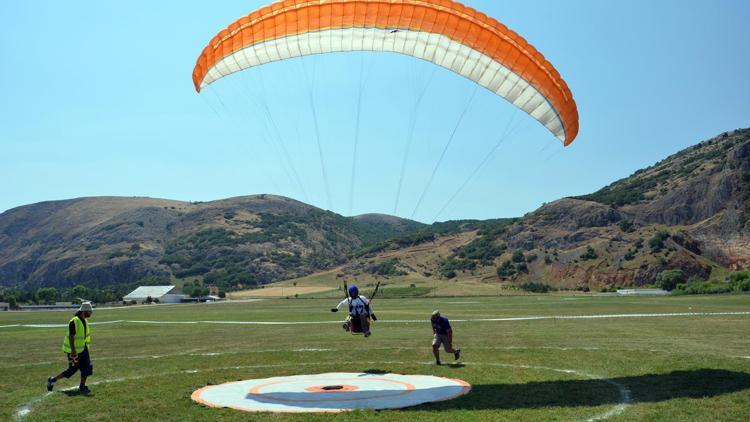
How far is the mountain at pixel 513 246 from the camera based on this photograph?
323 ft

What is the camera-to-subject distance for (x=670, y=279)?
83.8 metres

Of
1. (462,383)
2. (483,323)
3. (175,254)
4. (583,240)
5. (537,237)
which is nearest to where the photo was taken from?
(462,383)

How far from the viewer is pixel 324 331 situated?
3091cm

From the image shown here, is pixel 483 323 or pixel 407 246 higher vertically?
pixel 407 246

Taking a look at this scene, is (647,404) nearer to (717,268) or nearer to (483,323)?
(483,323)

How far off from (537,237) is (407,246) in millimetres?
34407

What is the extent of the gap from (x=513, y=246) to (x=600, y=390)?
11257 cm

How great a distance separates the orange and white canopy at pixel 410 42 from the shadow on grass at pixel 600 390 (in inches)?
311

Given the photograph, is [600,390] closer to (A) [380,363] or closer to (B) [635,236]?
(A) [380,363]

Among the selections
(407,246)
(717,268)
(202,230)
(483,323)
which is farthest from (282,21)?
(202,230)

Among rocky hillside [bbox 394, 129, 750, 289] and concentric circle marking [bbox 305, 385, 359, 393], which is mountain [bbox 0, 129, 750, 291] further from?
concentric circle marking [bbox 305, 385, 359, 393]

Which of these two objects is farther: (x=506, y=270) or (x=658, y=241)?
(x=506, y=270)

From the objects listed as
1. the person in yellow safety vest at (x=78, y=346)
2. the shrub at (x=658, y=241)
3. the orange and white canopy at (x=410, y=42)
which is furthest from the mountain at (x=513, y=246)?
the person in yellow safety vest at (x=78, y=346)

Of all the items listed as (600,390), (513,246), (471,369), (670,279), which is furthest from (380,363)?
(513,246)
